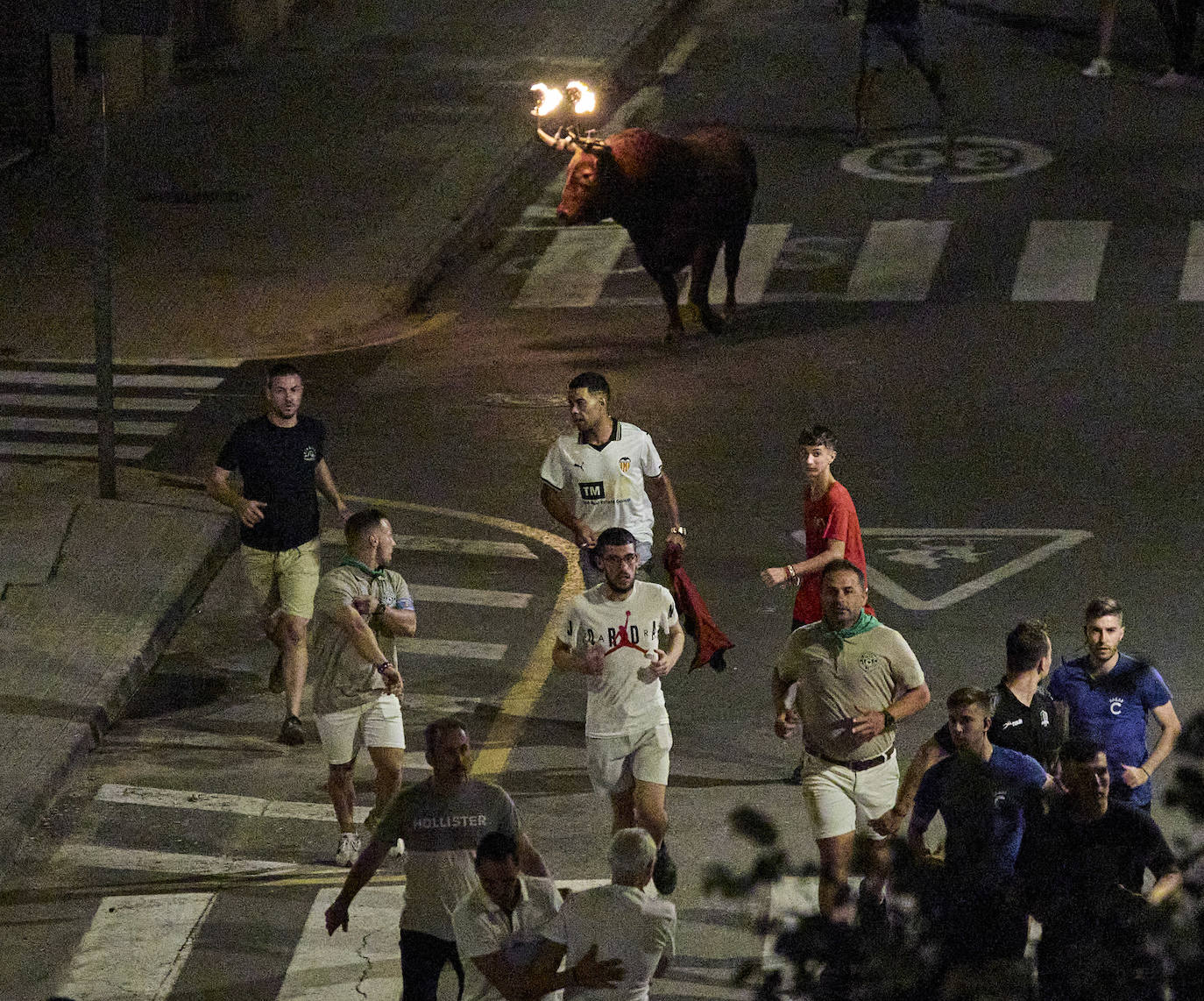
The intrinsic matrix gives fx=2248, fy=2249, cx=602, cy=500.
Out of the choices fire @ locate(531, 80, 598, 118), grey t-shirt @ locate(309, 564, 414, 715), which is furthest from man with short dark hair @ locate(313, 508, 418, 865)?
fire @ locate(531, 80, 598, 118)

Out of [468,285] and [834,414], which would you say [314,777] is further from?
[468,285]

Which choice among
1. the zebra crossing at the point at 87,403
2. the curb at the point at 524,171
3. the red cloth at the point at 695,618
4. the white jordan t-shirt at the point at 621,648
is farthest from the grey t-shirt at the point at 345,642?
the curb at the point at 524,171

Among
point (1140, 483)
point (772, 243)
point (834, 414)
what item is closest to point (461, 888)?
point (1140, 483)

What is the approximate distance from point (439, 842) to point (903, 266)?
15.3m

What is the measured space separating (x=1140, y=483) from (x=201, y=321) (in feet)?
31.2

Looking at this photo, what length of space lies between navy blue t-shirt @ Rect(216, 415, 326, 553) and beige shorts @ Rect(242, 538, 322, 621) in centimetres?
4

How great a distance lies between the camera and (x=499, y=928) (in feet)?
24.8

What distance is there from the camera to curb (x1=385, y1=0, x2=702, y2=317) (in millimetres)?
23156

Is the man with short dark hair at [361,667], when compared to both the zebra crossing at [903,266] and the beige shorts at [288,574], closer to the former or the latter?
the beige shorts at [288,574]

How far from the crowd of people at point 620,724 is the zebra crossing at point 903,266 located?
1031 cm

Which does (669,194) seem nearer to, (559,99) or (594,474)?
(559,99)

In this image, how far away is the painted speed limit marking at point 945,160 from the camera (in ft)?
84.5

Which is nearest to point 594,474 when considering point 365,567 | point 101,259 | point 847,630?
point 365,567

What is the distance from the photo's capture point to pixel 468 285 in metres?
23.2
